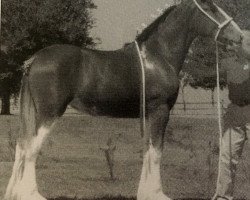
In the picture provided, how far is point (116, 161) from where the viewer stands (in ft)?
6.34

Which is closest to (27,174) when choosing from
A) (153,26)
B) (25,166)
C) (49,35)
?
(25,166)

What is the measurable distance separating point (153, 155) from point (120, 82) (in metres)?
0.31

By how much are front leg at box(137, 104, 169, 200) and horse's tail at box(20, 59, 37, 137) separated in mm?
442

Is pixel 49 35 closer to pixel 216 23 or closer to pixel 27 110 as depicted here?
pixel 27 110

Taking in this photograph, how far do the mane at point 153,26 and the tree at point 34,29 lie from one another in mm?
251

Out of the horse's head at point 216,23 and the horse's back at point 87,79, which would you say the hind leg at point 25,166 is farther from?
the horse's head at point 216,23

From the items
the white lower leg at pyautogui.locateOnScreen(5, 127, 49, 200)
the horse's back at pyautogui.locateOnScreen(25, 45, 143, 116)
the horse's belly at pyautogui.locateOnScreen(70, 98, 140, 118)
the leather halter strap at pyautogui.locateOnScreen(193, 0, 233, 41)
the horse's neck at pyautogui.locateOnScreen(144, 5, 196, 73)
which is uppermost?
the leather halter strap at pyautogui.locateOnScreen(193, 0, 233, 41)

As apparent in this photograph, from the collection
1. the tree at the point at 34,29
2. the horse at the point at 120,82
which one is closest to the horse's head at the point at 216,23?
the horse at the point at 120,82

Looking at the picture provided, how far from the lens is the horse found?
1610 mm

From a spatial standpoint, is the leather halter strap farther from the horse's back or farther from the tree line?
the horse's back

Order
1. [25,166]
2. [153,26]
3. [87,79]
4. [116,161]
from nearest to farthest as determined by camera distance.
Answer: [25,166]
[87,79]
[153,26]
[116,161]

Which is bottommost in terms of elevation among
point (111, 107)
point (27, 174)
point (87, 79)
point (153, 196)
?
point (153, 196)

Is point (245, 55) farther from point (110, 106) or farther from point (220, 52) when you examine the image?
point (110, 106)

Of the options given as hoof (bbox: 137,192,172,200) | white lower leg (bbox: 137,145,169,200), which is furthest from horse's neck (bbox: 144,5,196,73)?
hoof (bbox: 137,192,172,200)
